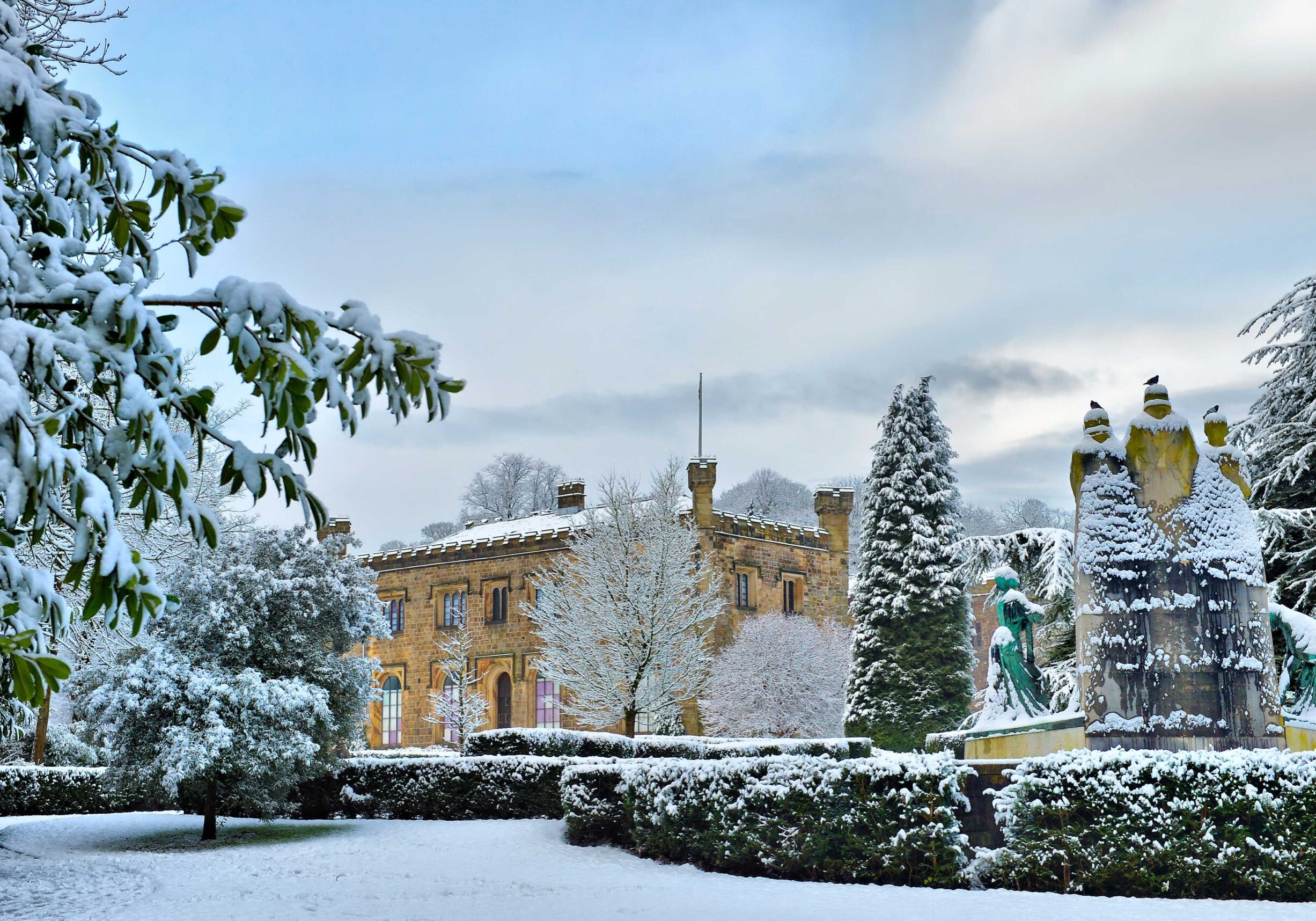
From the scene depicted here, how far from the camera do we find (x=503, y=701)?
1721 inches

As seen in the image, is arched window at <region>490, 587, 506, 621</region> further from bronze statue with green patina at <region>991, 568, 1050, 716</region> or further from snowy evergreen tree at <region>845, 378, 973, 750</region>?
bronze statue with green patina at <region>991, 568, 1050, 716</region>

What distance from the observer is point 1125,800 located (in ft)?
33.3

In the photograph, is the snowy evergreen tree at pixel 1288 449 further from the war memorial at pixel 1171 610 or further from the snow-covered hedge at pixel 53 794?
the snow-covered hedge at pixel 53 794

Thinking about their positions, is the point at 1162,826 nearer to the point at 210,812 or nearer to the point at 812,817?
the point at 812,817

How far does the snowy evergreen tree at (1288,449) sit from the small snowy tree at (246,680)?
14.7 metres

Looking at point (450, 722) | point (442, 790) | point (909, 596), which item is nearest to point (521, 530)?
point (450, 722)

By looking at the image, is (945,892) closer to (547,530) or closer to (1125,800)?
(1125,800)

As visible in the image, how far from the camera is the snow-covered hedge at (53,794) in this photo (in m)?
22.7

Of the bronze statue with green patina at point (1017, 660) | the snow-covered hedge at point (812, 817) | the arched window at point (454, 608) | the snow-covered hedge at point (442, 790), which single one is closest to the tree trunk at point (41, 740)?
the snow-covered hedge at point (442, 790)

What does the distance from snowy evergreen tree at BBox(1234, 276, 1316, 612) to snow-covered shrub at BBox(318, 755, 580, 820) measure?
475 inches

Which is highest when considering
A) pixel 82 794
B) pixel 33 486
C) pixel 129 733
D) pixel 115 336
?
pixel 115 336

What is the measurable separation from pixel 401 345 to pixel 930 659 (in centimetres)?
2792

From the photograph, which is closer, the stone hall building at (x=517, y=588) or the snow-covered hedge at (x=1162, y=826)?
the snow-covered hedge at (x=1162, y=826)

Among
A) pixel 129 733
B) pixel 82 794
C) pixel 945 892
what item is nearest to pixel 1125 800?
pixel 945 892
